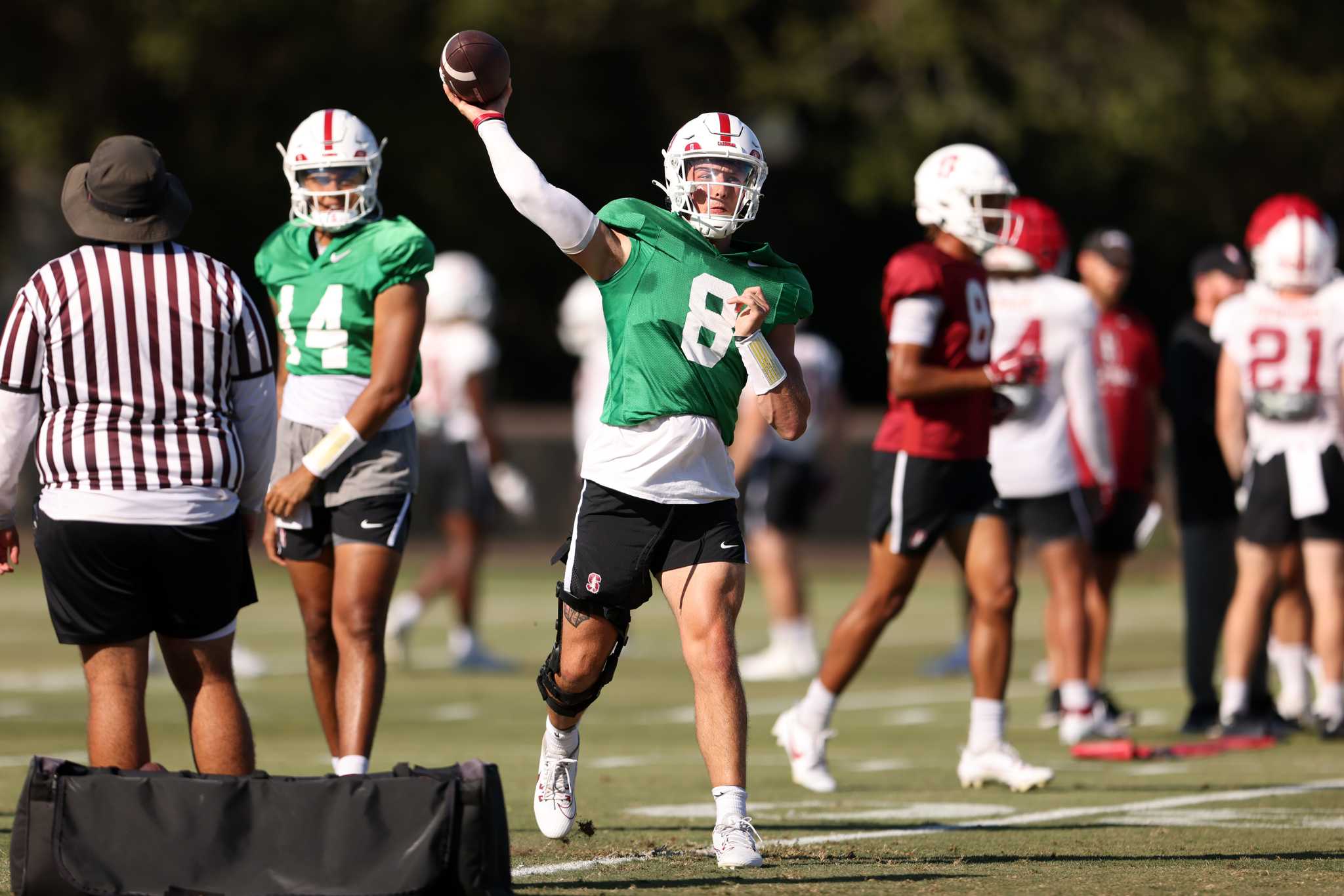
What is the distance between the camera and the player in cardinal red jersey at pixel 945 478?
8555 mm

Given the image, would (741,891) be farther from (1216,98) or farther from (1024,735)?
(1216,98)

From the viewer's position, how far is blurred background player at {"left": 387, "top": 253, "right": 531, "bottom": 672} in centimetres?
1408

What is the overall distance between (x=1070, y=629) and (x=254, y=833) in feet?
18.8

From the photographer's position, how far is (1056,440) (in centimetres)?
1057

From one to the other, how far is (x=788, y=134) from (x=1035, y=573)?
344 inches

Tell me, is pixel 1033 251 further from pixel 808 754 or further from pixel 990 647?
pixel 808 754

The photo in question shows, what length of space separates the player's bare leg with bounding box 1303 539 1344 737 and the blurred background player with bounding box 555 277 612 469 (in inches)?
190

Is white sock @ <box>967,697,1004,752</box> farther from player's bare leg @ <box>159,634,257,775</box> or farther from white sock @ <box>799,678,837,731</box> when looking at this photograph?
player's bare leg @ <box>159,634,257,775</box>

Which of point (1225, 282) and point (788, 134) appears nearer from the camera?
point (1225, 282)

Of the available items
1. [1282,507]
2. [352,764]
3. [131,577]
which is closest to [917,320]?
[352,764]

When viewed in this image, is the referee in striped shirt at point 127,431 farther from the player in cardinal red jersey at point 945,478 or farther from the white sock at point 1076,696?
the white sock at point 1076,696

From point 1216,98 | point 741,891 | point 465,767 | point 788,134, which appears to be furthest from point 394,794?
point 788,134

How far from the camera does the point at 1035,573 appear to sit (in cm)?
2256

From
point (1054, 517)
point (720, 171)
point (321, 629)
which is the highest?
point (720, 171)
